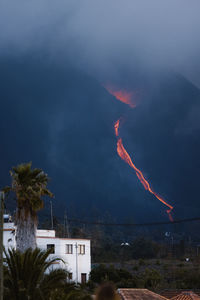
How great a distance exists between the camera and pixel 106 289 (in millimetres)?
6871

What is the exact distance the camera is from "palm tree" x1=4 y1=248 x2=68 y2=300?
24.1 metres

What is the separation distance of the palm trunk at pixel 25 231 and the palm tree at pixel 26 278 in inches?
269

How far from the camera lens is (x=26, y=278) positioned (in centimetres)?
2470

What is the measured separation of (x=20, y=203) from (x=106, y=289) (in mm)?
26235

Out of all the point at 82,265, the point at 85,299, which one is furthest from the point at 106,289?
the point at 82,265

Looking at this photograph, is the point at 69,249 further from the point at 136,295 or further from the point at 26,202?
the point at 26,202

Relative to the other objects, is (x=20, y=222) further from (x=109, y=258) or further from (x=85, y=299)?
(x=109, y=258)

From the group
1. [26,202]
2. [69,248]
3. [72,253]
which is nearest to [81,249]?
[72,253]

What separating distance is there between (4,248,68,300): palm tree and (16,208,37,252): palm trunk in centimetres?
684

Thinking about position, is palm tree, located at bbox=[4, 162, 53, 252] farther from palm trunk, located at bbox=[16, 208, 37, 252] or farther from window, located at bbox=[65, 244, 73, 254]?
window, located at bbox=[65, 244, 73, 254]

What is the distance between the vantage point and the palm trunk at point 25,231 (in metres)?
32.4

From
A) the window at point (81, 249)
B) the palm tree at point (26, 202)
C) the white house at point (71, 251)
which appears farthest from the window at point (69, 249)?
the palm tree at point (26, 202)

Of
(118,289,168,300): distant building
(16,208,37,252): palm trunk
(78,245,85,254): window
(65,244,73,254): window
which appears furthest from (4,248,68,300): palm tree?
(78,245,85,254): window

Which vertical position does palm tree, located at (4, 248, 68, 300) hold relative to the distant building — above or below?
above
